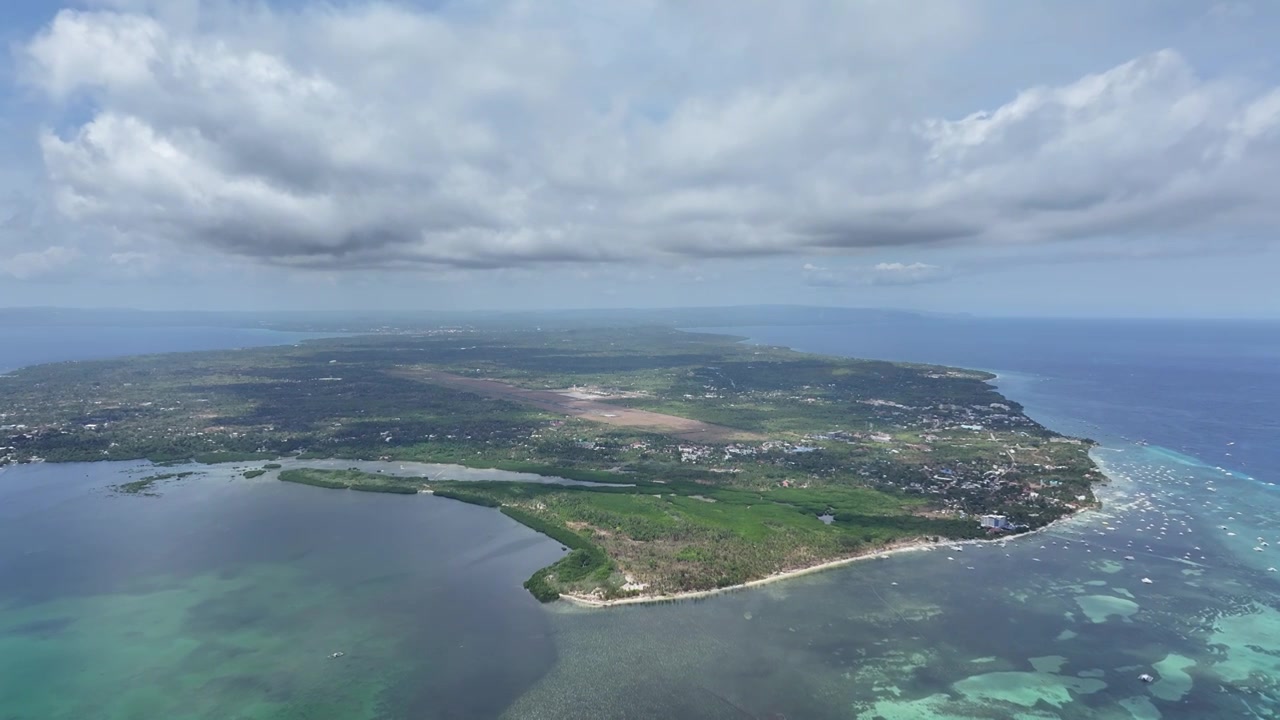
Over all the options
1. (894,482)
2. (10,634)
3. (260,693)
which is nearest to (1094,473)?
(894,482)

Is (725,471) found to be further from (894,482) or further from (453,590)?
(453,590)

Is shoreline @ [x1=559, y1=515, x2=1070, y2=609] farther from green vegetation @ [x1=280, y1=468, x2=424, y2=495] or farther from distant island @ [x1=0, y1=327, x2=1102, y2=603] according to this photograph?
green vegetation @ [x1=280, y1=468, x2=424, y2=495]

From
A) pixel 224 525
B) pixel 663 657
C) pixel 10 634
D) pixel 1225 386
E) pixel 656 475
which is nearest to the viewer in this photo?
pixel 663 657

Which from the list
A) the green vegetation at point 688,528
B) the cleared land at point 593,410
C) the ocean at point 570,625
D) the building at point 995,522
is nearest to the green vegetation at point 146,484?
the ocean at point 570,625

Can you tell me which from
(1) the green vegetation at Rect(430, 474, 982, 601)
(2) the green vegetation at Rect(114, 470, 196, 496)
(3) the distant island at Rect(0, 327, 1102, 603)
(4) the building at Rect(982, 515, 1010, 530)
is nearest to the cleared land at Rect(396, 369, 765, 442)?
(3) the distant island at Rect(0, 327, 1102, 603)

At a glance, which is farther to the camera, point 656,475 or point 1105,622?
point 656,475

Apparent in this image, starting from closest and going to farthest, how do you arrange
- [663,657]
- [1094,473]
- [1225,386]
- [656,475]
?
[663,657] < [1094,473] < [656,475] < [1225,386]
